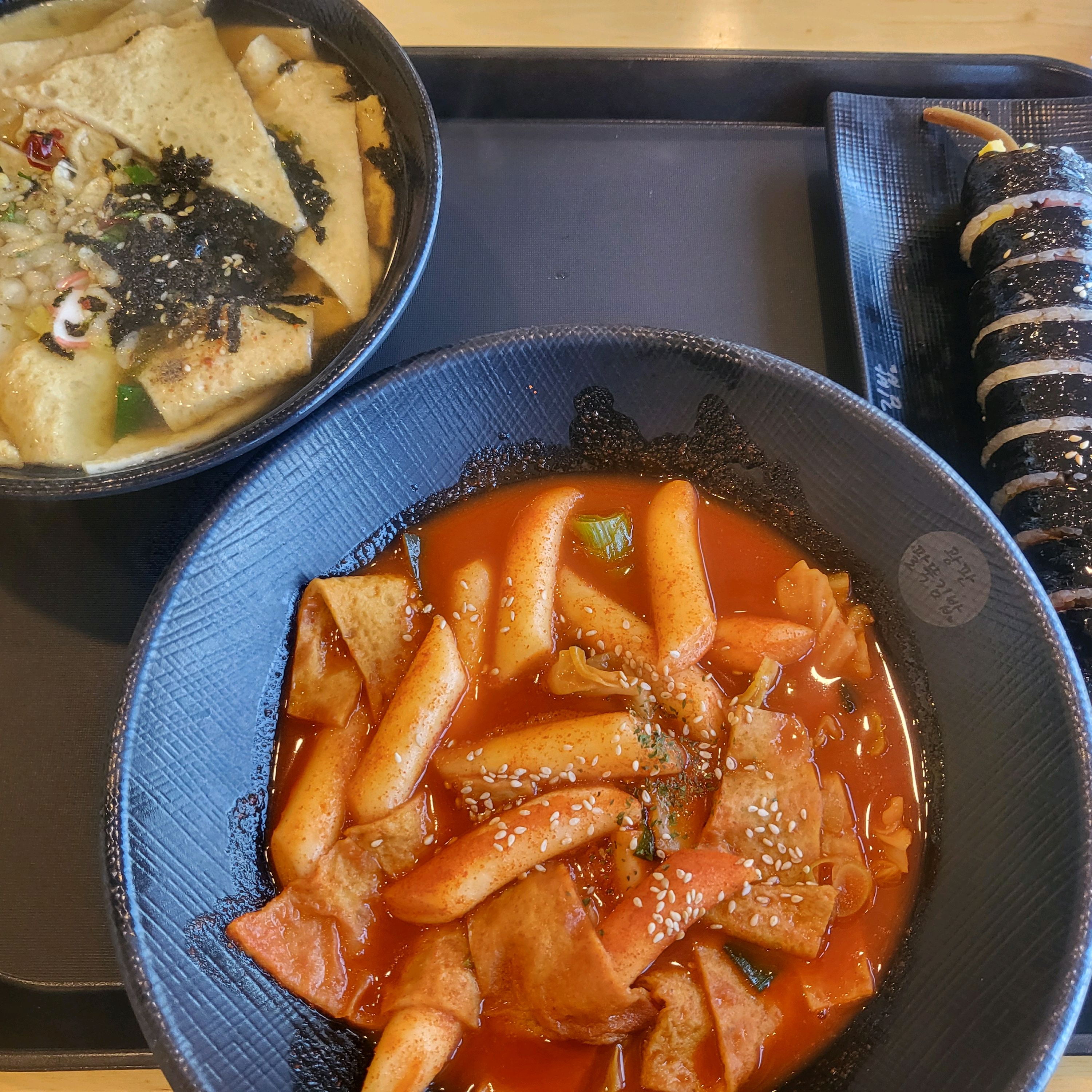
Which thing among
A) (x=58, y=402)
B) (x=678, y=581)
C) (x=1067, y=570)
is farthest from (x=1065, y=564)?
(x=58, y=402)

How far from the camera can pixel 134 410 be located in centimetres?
177

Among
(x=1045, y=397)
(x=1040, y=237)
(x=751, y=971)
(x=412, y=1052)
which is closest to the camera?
(x=412, y=1052)

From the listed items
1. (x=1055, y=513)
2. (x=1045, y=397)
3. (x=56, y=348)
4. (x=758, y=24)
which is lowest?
(x=1055, y=513)

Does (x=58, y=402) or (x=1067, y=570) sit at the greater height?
(x=58, y=402)

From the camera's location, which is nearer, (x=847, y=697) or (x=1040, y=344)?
(x=847, y=697)

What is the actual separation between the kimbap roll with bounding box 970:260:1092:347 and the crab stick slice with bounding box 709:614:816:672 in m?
1.02

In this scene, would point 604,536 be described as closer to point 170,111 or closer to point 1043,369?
point 1043,369

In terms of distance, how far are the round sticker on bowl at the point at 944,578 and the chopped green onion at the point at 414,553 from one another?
111cm

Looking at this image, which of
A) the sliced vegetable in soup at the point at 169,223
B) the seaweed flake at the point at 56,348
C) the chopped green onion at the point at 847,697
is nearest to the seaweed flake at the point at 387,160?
the sliced vegetable in soup at the point at 169,223

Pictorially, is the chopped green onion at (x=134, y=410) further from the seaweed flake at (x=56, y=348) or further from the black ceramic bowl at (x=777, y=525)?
the black ceramic bowl at (x=777, y=525)

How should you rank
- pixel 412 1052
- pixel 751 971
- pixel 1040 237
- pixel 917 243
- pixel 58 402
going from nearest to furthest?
pixel 412 1052 < pixel 751 971 < pixel 58 402 < pixel 1040 237 < pixel 917 243

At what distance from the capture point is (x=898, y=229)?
2270 millimetres

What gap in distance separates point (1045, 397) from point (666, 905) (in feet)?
5.08

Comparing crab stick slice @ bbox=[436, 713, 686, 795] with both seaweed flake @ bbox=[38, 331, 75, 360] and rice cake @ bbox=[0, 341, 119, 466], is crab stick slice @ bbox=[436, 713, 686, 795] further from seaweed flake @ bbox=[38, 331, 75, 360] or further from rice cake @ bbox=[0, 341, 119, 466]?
seaweed flake @ bbox=[38, 331, 75, 360]
